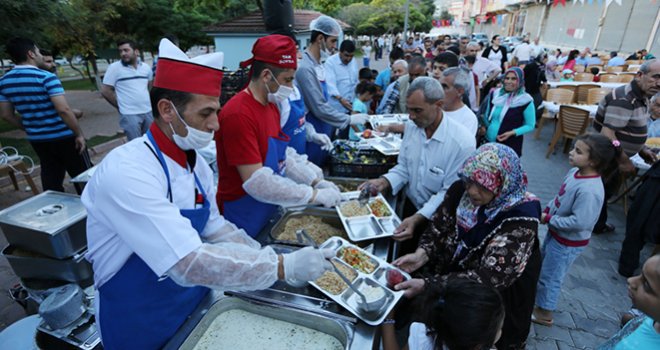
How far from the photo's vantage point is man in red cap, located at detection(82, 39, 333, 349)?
109cm

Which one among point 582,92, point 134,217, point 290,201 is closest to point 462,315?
point 290,201

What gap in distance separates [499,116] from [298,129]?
283 cm

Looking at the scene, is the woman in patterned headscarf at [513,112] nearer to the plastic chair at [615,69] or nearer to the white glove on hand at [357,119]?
the white glove on hand at [357,119]

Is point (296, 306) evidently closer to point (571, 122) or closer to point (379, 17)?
point (571, 122)

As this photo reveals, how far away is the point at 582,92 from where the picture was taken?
7.37 metres

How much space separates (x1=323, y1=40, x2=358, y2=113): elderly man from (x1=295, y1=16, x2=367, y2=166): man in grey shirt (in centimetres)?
81

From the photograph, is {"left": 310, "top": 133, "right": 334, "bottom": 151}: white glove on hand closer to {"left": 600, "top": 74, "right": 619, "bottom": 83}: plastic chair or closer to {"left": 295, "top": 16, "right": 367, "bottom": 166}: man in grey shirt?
{"left": 295, "top": 16, "right": 367, "bottom": 166}: man in grey shirt


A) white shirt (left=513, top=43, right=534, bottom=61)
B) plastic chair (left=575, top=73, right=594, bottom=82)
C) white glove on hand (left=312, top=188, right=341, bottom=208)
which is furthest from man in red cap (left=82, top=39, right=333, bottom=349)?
white shirt (left=513, top=43, right=534, bottom=61)

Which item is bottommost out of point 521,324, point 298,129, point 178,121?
point 521,324

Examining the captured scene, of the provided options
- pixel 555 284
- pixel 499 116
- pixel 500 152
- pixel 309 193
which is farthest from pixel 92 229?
pixel 499 116

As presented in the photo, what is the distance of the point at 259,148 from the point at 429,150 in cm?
120

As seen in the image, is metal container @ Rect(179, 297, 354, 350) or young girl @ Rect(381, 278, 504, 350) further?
metal container @ Rect(179, 297, 354, 350)

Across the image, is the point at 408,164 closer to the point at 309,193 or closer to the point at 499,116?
the point at 309,193

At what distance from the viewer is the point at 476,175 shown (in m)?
1.55
